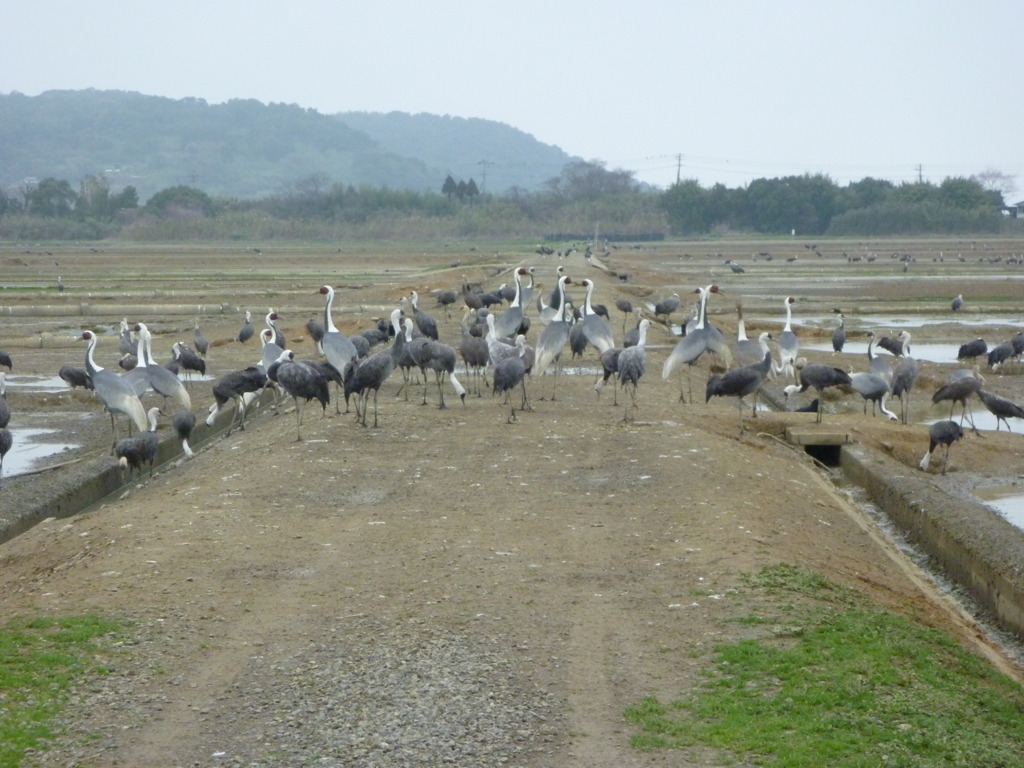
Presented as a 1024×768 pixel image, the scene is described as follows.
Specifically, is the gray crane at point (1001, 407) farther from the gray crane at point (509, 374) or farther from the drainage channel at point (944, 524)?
the gray crane at point (509, 374)

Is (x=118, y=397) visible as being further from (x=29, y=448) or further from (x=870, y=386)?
(x=870, y=386)

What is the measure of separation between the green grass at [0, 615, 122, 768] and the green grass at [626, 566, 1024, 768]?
3039mm

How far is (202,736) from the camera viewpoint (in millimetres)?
6473

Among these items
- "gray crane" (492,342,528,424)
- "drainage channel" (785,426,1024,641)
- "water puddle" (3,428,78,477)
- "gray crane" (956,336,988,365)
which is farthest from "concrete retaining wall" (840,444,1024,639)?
"water puddle" (3,428,78,477)

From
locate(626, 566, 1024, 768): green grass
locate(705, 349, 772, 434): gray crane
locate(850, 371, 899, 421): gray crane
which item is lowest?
locate(850, 371, 899, 421): gray crane

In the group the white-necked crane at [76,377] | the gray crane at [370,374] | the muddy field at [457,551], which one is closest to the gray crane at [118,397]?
the muddy field at [457,551]

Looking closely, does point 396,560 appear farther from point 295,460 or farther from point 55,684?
point 295,460

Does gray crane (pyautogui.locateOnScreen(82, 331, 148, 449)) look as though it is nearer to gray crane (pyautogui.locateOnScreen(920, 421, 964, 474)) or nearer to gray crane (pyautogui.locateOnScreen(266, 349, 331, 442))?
gray crane (pyautogui.locateOnScreen(266, 349, 331, 442))

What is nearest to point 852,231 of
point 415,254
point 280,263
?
point 415,254

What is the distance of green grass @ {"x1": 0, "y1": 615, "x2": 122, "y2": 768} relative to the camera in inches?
255

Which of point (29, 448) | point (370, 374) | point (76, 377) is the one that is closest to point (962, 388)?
point (370, 374)

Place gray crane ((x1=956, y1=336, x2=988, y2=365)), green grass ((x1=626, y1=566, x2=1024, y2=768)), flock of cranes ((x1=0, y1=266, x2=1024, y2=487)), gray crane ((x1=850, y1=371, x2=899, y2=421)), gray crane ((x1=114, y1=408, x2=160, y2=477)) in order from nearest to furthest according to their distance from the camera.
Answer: green grass ((x1=626, y1=566, x2=1024, y2=768)) < gray crane ((x1=114, y1=408, x2=160, y2=477)) < flock of cranes ((x1=0, y1=266, x2=1024, y2=487)) < gray crane ((x1=850, y1=371, x2=899, y2=421)) < gray crane ((x1=956, y1=336, x2=988, y2=365))

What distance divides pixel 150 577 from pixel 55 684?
7.31 feet

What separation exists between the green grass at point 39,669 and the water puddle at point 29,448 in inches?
308
